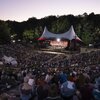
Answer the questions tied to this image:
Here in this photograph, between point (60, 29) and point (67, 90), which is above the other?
point (67, 90)

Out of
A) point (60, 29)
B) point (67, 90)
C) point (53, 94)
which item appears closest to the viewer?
point (53, 94)

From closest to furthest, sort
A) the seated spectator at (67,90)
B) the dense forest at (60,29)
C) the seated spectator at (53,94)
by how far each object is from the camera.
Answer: the seated spectator at (53,94), the seated spectator at (67,90), the dense forest at (60,29)

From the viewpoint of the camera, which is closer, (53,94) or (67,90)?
(53,94)

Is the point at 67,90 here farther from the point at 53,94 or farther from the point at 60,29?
the point at 60,29

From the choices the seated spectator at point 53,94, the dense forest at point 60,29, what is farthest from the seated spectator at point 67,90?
the dense forest at point 60,29

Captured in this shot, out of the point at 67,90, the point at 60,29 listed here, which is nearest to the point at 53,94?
the point at 67,90

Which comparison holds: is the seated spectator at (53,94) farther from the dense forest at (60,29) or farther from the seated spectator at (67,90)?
the dense forest at (60,29)

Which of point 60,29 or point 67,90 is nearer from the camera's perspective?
point 67,90

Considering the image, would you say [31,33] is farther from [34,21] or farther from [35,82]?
[35,82]

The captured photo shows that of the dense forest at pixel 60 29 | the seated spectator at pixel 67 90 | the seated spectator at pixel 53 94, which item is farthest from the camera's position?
the dense forest at pixel 60 29

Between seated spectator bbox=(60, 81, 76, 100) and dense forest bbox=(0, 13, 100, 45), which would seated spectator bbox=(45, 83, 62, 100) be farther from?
dense forest bbox=(0, 13, 100, 45)

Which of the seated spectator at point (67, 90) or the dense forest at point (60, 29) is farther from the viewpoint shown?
the dense forest at point (60, 29)

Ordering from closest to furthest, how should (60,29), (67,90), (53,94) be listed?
(53,94) < (67,90) < (60,29)

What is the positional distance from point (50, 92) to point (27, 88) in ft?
3.24
